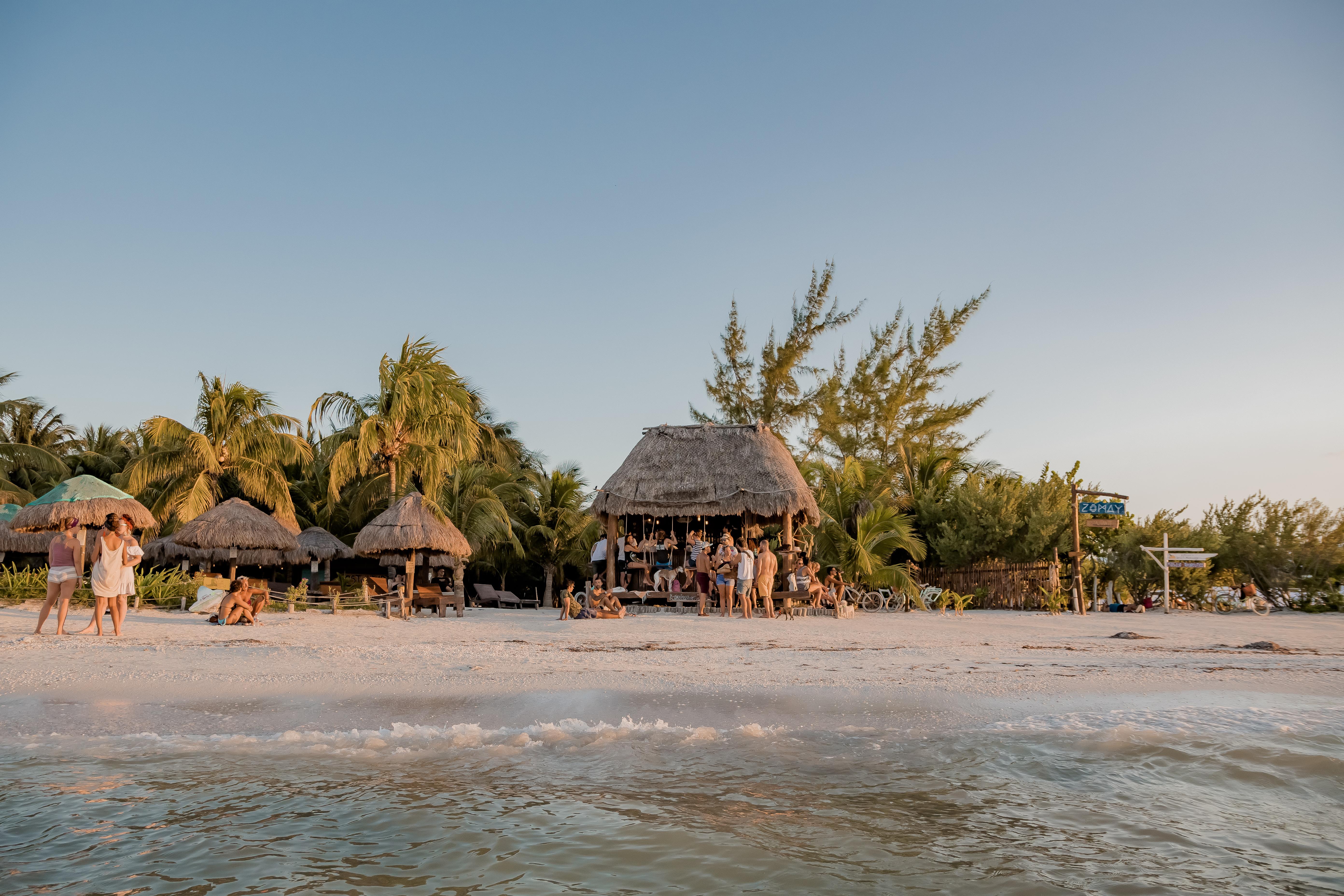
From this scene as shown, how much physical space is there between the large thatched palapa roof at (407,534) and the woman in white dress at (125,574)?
5404mm

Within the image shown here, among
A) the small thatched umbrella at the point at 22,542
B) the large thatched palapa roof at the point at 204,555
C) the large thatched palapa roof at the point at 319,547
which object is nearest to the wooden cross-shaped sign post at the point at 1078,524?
the large thatched palapa roof at the point at 319,547

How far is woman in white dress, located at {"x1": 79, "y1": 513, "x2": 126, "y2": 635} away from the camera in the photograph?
9812 millimetres

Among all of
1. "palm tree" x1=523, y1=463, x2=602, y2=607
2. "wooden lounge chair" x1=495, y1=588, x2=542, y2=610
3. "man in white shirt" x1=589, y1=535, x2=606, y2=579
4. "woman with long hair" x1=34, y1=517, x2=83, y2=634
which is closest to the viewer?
"woman with long hair" x1=34, y1=517, x2=83, y2=634

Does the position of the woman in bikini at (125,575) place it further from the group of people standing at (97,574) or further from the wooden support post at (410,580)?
the wooden support post at (410,580)

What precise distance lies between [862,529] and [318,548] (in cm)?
1177

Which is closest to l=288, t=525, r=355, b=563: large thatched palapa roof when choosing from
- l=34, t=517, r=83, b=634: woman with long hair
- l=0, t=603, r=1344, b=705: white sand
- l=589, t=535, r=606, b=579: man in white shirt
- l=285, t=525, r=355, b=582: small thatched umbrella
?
l=285, t=525, r=355, b=582: small thatched umbrella

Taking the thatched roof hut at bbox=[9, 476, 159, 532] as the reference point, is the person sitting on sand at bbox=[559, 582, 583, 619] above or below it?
below

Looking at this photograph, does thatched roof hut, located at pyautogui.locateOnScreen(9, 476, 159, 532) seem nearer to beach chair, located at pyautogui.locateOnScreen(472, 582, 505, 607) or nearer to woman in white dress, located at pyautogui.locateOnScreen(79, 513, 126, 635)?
woman in white dress, located at pyautogui.locateOnScreen(79, 513, 126, 635)

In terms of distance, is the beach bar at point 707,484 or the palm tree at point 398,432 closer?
the beach bar at point 707,484

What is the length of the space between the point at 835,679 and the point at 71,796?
5285mm

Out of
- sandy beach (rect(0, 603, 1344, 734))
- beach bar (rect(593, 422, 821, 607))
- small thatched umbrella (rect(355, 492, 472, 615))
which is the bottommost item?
sandy beach (rect(0, 603, 1344, 734))

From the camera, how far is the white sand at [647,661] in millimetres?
6734

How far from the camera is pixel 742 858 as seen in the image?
130 inches

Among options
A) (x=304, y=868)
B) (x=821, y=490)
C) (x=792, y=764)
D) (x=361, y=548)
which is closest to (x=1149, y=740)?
(x=792, y=764)
